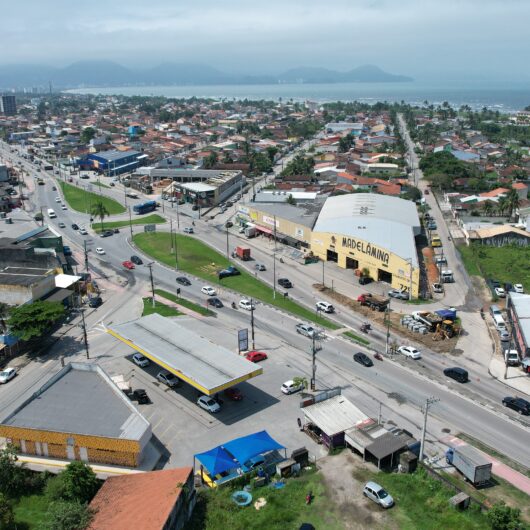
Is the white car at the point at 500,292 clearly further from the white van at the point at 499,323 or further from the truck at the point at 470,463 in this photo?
the truck at the point at 470,463

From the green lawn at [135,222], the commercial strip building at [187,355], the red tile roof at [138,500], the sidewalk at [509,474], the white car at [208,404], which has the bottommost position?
the sidewalk at [509,474]

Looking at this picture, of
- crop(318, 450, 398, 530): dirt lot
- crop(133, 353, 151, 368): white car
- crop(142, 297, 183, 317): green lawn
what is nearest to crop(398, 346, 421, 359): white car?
crop(318, 450, 398, 530): dirt lot

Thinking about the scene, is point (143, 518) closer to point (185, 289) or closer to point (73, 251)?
point (185, 289)

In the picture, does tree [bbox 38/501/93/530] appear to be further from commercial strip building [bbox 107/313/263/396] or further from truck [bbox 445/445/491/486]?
truck [bbox 445/445/491/486]

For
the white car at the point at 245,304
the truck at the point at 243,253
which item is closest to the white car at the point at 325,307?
the white car at the point at 245,304

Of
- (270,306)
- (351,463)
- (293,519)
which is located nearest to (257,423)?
(351,463)

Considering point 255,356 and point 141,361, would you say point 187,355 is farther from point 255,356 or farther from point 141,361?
point 255,356
